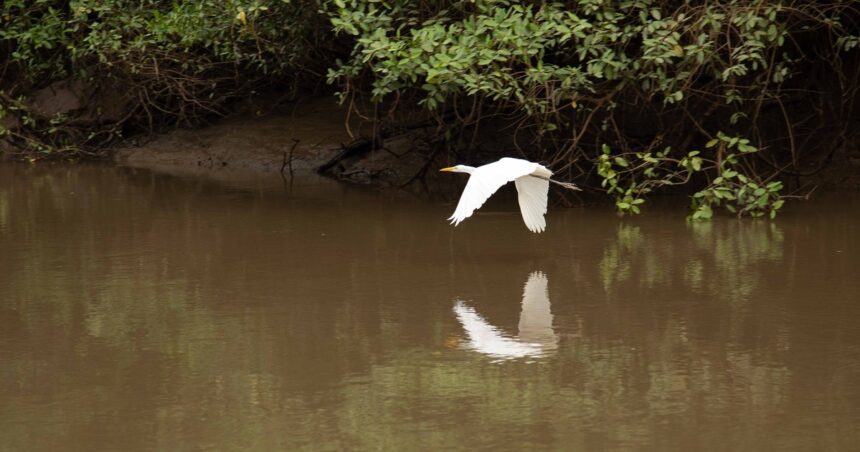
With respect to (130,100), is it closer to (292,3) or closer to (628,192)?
→ (292,3)

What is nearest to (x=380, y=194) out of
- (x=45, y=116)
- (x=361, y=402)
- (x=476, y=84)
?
(x=476, y=84)

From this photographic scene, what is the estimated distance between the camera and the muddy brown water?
3912mm

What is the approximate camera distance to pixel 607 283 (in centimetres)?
609

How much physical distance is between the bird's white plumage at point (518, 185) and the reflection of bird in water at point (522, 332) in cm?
53

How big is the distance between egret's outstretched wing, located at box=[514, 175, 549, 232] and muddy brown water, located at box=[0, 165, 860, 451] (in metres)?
0.19

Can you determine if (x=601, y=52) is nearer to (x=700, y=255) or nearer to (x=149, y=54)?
(x=700, y=255)

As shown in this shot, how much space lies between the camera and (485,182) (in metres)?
6.31

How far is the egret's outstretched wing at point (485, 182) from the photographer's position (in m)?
6.11

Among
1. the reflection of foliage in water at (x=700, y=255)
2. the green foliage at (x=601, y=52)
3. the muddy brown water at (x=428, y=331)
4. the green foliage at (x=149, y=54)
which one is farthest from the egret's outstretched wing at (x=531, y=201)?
the green foliage at (x=149, y=54)

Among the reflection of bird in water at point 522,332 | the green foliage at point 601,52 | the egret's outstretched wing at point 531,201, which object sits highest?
the green foliage at point 601,52

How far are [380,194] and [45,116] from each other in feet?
15.1

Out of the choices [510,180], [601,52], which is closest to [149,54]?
[601,52]

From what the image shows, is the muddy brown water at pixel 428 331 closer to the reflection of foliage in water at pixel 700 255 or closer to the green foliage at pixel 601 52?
the reflection of foliage in water at pixel 700 255

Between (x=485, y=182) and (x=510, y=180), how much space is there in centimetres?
21
